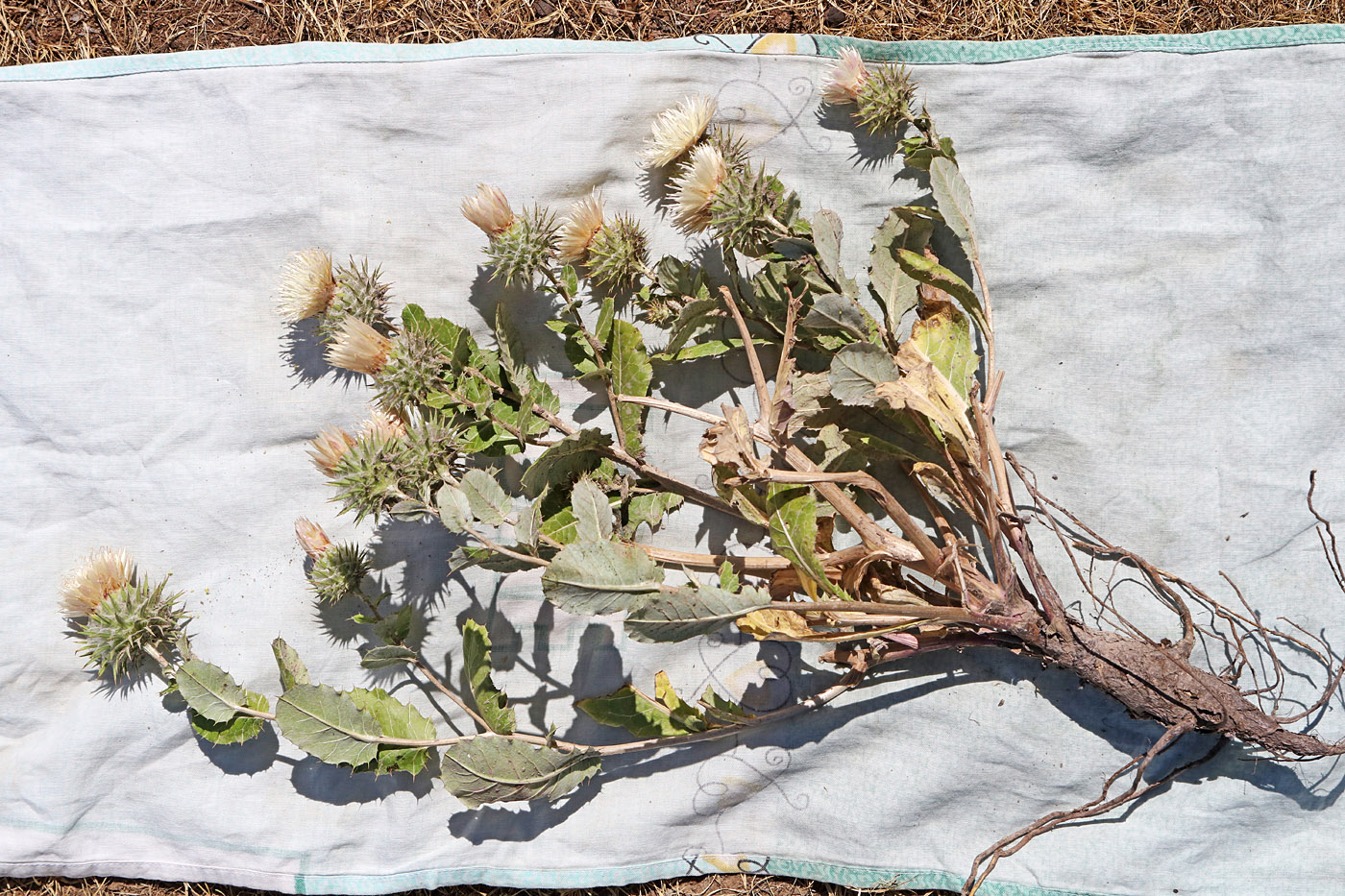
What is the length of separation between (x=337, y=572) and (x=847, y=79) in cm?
124

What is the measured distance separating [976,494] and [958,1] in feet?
3.01

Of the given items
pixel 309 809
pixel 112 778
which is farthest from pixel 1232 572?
pixel 112 778

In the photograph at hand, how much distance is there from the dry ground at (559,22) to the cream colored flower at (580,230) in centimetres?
38

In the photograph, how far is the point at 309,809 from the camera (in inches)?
64.4

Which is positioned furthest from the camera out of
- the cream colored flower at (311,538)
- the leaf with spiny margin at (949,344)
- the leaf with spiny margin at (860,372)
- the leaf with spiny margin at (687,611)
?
the cream colored flower at (311,538)

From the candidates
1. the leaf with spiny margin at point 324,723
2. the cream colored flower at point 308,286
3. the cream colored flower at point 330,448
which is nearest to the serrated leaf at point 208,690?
the leaf with spiny margin at point 324,723

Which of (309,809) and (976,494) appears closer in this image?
(976,494)

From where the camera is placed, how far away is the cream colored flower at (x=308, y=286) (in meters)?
1.54

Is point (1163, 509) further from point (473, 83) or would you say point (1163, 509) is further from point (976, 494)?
point (473, 83)

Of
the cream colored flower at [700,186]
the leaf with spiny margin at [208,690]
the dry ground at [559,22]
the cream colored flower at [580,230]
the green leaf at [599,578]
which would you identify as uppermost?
the dry ground at [559,22]

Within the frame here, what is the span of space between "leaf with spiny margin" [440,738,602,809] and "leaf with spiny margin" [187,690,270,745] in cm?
39

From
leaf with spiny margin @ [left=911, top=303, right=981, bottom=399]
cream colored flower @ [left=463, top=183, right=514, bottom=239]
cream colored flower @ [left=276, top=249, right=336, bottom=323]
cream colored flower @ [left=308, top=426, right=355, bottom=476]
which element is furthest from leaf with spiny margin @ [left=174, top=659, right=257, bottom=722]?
leaf with spiny margin @ [left=911, top=303, right=981, bottom=399]

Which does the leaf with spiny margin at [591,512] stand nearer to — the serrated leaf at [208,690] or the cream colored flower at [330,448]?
the cream colored flower at [330,448]

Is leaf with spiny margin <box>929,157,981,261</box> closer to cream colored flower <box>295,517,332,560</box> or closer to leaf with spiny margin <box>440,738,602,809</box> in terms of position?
leaf with spiny margin <box>440,738,602,809</box>
